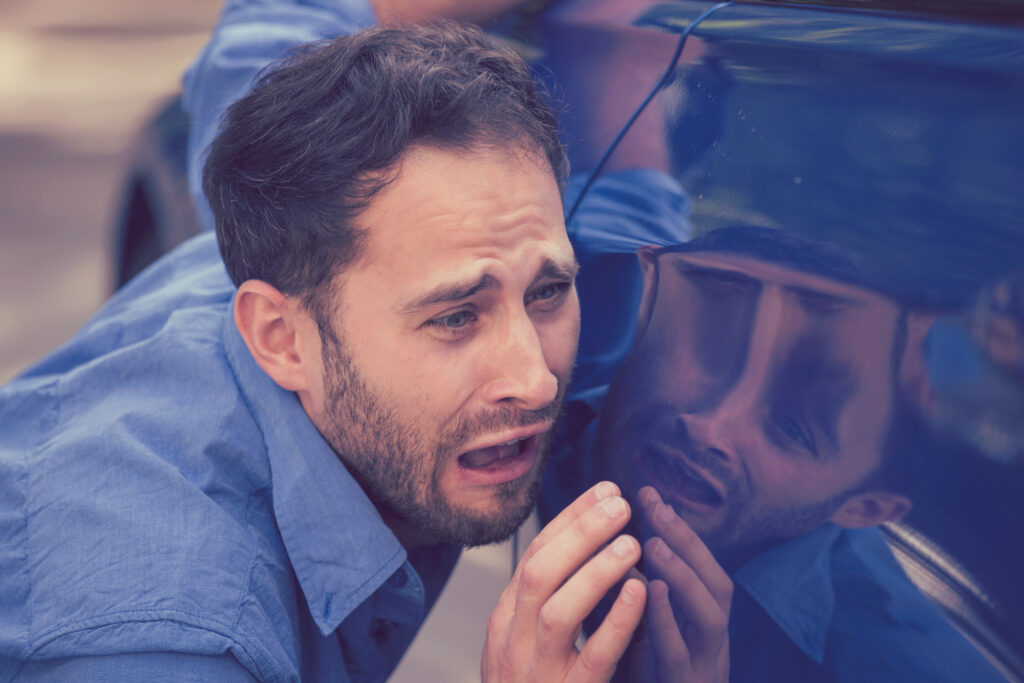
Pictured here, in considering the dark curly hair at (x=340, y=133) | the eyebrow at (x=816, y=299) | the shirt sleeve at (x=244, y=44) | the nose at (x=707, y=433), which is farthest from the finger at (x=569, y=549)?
the shirt sleeve at (x=244, y=44)

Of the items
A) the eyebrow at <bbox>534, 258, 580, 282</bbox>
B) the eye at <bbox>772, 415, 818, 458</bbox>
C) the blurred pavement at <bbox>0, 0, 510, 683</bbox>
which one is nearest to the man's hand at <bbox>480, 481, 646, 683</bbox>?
the eye at <bbox>772, 415, 818, 458</bbox>

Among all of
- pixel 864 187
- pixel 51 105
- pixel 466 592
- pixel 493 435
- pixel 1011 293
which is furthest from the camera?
pixel 51 105

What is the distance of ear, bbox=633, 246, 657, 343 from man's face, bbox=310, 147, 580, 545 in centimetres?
15

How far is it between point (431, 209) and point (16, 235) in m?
4.99

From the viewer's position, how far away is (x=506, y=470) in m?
1.51

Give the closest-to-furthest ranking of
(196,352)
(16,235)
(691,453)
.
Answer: (691,453)
(196,352)
(16,235)

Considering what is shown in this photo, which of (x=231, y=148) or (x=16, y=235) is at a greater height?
(x=231, y=148)

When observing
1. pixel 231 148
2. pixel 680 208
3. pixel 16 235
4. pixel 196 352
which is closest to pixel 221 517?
pixel 196 352

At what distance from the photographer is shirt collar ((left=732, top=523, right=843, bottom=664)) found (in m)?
1.02

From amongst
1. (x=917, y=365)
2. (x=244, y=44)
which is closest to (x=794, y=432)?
(x=917, y=365)

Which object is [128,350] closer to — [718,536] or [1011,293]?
[718,536]

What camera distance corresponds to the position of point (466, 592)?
2.91m

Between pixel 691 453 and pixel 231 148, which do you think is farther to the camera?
pixel 231 148

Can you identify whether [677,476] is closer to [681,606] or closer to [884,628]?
[681,606]
